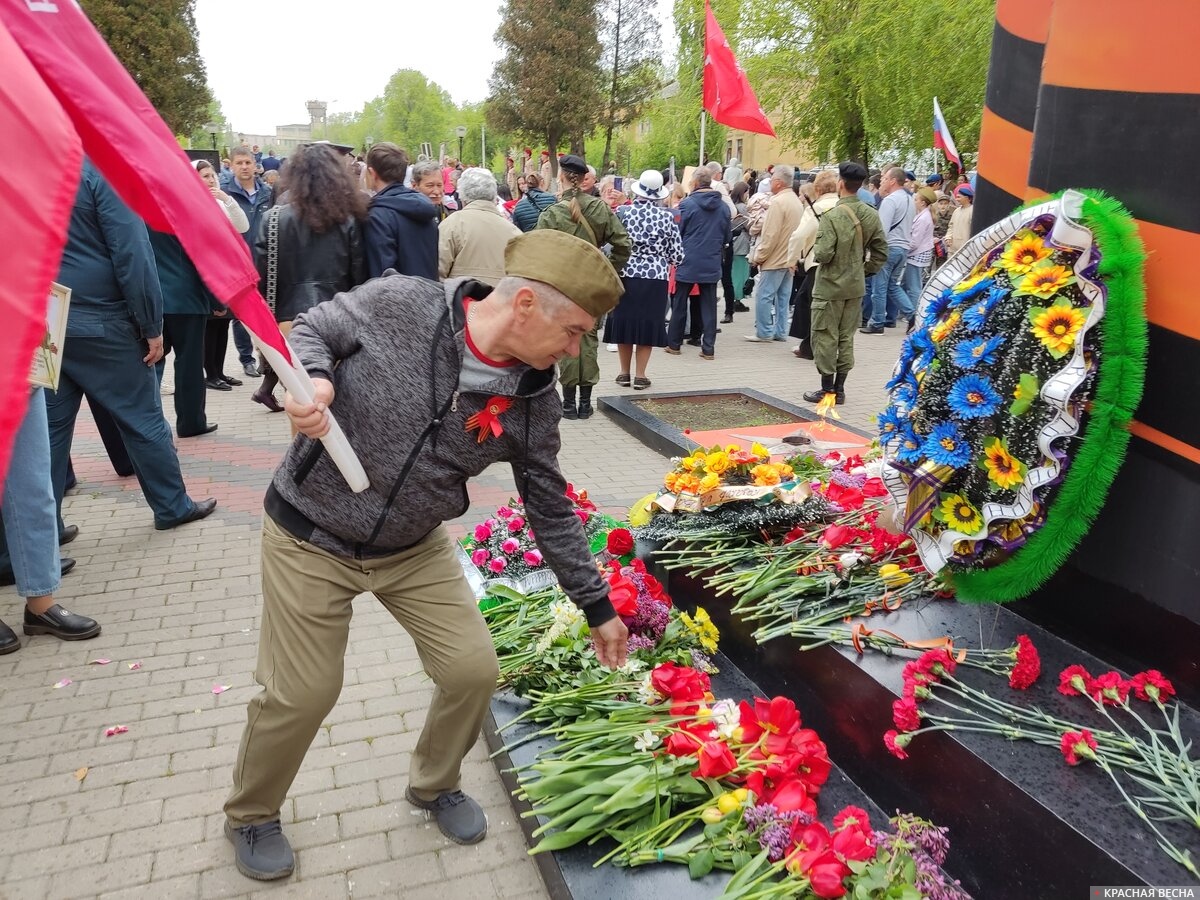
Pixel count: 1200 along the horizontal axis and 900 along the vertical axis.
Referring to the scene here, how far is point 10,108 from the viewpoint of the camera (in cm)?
110

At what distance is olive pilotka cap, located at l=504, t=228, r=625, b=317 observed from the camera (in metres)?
2.05

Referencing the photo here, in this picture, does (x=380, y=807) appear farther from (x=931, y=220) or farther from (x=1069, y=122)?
(x=931, y=220)

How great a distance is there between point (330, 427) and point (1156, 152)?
2.24 metres

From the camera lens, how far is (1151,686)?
2270 millimetres

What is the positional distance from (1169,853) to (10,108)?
2436 mm

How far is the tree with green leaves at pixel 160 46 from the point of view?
26.3m

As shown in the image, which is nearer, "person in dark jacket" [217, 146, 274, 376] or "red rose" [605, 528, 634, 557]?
"red rose" [605, 528, 634, 557]

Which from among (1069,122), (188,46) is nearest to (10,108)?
(1069,122)

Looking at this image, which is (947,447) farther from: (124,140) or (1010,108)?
(124,140)

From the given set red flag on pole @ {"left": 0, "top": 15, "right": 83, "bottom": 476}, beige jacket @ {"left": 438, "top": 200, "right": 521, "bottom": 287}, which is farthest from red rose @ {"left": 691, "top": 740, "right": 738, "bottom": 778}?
beige jacket @ {"left": 438, "top": 200, "right": 521, "bottom": 287}

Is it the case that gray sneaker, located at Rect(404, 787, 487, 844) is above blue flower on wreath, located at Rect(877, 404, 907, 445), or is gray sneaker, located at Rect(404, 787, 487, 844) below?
below

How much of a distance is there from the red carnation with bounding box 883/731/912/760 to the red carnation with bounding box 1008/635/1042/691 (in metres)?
0.36

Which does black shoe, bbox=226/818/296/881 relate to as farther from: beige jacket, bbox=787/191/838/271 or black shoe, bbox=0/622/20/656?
beige jacket, bbox=787/191/838/271

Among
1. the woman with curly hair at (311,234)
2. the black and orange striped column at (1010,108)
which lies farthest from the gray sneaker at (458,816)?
the woman with curly hair at (311,234)
